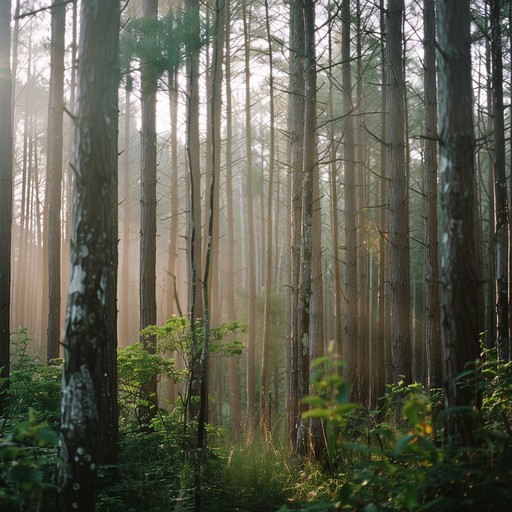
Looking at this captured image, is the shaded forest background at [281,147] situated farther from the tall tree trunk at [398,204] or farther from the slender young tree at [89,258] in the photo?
the slender young tree at [89,258]

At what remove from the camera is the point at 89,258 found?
4762mm

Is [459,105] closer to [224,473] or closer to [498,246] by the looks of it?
[224,473]

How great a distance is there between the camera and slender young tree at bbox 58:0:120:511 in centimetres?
461

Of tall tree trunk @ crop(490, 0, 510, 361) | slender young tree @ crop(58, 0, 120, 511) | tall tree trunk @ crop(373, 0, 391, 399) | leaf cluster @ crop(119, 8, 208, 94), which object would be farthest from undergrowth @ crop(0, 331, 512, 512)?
tall tree trunk @ crop(373, 0, 391, 399)

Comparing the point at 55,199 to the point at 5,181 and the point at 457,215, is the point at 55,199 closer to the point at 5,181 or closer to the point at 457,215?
the point at 5,181

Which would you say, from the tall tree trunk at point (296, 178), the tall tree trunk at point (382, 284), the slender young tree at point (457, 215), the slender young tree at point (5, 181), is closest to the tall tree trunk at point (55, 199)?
the slender young tree at point (5, 181)

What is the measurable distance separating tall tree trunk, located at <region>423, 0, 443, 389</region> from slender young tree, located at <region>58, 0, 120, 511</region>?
27.3 ft

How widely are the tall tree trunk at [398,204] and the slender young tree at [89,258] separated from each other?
7.24 meters

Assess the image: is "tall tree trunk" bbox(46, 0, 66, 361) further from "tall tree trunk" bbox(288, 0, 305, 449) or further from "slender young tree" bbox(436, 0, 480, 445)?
"slender young tree" bbox(436, 0, 480, 445)

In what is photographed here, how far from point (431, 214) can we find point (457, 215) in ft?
26.0

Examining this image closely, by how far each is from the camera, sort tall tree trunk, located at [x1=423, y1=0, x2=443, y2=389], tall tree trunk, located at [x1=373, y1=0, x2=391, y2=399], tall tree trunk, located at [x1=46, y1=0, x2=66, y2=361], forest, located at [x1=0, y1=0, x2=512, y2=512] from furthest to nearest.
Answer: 1. tall tree trunk, located at [x1=373, y1=0, x2=391, y2=399]
2. tall tree trunk, located at [x1=46, y1=0, x2=66, y2=361]
3. tall tree trunk, located at [x1=423, y1=0, x2=443, y2=389]
4. forest, located at [x1=0, y1=0, x2=512, y2=512]

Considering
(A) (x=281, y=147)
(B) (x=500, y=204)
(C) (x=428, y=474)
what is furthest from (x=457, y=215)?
(A) (x=281, y=147)

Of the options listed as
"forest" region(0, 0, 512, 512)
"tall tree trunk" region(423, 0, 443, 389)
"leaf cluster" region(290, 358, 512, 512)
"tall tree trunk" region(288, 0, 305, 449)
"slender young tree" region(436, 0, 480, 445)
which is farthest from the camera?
"tall tree trunk" region(423, 0, 443, 389)

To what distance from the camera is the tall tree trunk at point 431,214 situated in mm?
11469
